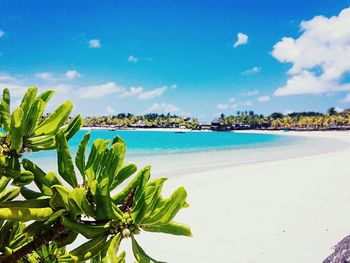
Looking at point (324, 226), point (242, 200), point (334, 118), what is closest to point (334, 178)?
point (242, 200)

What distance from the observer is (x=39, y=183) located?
27.8 inches

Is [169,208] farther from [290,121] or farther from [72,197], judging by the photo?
[290,121]

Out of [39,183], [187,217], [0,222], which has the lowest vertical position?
[187,217]

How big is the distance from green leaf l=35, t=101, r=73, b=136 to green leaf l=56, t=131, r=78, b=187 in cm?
3

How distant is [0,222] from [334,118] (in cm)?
12781

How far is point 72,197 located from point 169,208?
7.3 inches

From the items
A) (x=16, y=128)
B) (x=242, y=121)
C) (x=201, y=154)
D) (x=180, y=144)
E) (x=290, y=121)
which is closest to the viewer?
(x=16, y=128)

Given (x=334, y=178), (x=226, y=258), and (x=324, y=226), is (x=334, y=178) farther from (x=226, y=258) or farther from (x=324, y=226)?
(x=226, y=258)

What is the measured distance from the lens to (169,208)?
665 mm

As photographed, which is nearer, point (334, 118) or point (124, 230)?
point (124, 230)

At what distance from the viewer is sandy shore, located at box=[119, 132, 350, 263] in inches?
235

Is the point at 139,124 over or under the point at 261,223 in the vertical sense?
over

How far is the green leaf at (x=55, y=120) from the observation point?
2.34ft

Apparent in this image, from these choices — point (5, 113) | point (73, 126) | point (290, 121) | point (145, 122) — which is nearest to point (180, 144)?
point (73, 126)
